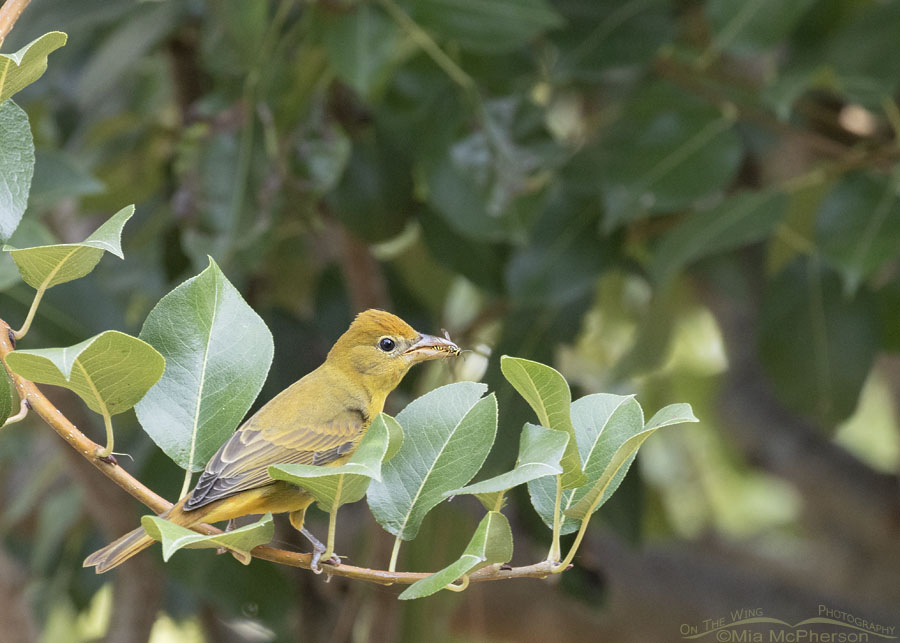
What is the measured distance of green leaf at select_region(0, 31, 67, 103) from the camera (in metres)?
0.87

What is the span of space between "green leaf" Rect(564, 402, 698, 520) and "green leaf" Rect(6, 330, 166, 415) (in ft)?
1.28

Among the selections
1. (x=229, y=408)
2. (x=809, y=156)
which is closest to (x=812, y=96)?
(x=809, y=156)

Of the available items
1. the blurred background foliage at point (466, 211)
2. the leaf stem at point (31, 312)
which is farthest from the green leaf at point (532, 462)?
the blurred background foliage at point (466, 211)

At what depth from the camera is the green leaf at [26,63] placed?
2.87ft

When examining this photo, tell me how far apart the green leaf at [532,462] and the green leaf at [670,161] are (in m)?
1.26

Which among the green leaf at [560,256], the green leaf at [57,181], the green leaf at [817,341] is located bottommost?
the green leaf at [817,341]

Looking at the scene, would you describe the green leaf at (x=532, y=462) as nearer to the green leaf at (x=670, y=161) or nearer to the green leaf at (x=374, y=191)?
the green leaf at (x=670, y=161)

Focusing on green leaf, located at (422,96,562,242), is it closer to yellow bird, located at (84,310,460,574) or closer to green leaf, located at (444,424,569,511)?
yellow bird, located at (84,310,460,574)

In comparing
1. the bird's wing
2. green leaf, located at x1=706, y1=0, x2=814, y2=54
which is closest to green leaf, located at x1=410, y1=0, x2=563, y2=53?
green leaf, located at x1=706, y1=0, x2=814, y2=54

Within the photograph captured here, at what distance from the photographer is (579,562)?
261 centimetres

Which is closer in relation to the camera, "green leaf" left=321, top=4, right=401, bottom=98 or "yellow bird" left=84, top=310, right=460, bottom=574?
"yellow bird" left=84, top=310, right=460, bottom=574

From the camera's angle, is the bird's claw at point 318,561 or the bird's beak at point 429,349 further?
the bird's beak at point 429,349

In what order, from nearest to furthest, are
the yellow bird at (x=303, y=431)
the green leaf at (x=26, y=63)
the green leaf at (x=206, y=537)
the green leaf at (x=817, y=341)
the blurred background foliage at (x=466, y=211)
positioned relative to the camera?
the green leaf at (x=206, y=537) → the green leaf at (x=26, y=63) → the yellow bird at (x=303, y=431) → the blurred background foliage at (x=466, y=211) → the green leaf at (x=817, y=341)

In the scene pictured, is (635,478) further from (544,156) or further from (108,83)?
(108,83)
